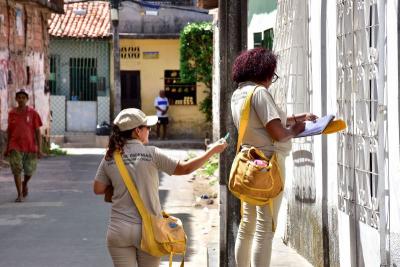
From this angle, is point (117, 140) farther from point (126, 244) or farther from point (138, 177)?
point (126, 244)

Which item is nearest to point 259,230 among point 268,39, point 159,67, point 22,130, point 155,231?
point 155,231

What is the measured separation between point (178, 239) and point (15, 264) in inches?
157

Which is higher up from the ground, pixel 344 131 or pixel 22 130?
pixel 344 131

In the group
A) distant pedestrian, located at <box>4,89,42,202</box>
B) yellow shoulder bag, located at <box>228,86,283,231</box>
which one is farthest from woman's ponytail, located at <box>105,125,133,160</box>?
distant pedestrian, located at <box>4,89,42,202</box>

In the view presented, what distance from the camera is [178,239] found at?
5754 millimetres

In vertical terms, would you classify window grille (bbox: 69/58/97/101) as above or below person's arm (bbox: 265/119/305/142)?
above

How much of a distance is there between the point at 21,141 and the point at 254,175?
29.4ft

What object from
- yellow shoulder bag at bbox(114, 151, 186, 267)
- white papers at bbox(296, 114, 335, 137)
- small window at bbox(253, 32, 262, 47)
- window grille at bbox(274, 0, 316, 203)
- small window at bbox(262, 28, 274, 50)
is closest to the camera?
yellow shoulder bag at bbox(114, 151, 186, 267)

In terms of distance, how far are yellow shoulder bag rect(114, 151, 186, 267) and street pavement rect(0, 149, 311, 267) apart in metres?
2.47

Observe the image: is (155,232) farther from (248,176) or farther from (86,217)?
(86,217)

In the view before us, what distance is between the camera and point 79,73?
109 ft

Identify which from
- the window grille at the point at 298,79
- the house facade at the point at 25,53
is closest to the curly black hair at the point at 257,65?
the window grille at the point at 298,79

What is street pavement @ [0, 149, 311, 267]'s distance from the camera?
31.2ft

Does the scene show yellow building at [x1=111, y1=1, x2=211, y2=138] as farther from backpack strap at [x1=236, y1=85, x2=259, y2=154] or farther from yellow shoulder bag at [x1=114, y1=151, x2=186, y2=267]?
yellow shoulder bag at [x1=114, y1=151, x2=186, y2=267]
